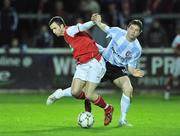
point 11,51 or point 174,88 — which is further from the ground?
point 11,51

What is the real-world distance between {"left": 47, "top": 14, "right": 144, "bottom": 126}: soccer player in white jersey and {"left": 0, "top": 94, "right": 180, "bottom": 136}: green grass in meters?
0.56

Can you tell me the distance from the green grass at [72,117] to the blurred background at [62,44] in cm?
66

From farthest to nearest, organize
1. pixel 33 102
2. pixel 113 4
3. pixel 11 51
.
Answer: pixel 113 4
pixel 11 51
pixel 33 102

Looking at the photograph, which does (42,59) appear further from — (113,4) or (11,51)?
(113,4)

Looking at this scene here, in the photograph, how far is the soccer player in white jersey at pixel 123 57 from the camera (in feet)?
38.6

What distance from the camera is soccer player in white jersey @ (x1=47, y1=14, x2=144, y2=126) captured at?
1176cm

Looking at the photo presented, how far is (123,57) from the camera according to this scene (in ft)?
39.5

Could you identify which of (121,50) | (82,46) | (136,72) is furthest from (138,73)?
(82,46)

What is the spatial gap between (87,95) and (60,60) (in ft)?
25.3

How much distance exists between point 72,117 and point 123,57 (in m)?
2.04

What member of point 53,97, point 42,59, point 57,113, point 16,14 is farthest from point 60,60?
point 53,97

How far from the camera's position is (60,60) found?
19.1 meters

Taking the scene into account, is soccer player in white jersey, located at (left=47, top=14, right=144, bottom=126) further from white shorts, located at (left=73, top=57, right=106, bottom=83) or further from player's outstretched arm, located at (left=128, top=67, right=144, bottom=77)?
white shorts, located at (left=73, top=57, right=106, bottom=83)

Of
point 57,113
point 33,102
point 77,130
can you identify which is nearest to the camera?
point 77,130
